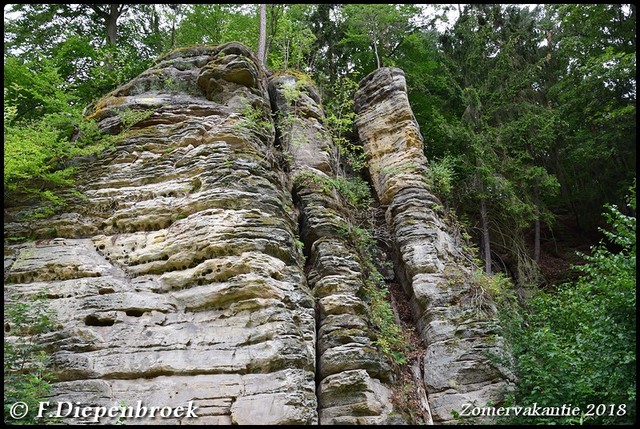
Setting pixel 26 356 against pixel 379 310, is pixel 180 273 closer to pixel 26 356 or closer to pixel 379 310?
pixel 26 356

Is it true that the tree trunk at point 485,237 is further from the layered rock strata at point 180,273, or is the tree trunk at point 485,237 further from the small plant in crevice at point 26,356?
the small plant in crevice at point 26,356

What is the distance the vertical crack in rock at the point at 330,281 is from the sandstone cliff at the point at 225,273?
39mm

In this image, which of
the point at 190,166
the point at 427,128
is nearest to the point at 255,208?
the point at 190,166

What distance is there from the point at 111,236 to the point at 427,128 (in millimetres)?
14572

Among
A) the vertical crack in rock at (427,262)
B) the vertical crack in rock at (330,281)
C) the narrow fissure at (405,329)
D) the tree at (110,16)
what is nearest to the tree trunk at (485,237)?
the vertical crack in rock at (427,262)

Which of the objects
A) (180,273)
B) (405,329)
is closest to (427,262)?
(405,329)

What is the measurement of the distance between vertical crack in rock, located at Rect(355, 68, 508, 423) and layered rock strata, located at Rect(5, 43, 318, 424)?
3580 millimetres

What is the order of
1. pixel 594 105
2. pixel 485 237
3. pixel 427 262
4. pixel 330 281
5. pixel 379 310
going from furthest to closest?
pixel 594 105 < pixel 485 237 < pixel 427 262 < pixel 379 310 < pixel 330 281

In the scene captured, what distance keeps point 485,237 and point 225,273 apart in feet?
32.4

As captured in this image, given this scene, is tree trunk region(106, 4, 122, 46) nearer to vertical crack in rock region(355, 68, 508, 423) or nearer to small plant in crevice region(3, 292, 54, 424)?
vertical crack in rock region(355, 68, 508, 423)

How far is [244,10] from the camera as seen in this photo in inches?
810

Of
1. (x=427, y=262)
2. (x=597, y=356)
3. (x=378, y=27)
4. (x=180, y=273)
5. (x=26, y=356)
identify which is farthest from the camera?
(x=378, y=27)

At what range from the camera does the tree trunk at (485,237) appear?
14.1 m

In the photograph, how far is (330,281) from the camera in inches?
375
